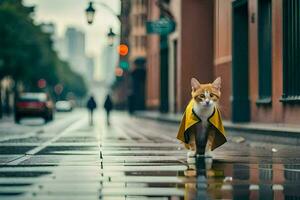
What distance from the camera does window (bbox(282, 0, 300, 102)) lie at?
2392 centimetres

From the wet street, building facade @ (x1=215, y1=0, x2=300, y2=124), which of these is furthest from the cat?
building facade @ (x1=215, y1=0, x2=300, y2=124)

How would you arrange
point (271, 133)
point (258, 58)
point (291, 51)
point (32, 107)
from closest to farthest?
point (271, 133)
point (291, 51)
point (258, 58)
point (32, 107)

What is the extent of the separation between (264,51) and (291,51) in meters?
4.14

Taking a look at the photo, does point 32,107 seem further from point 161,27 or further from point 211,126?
point 211,126

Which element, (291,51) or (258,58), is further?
(258,58)

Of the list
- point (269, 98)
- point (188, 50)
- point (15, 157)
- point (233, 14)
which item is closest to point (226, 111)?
point (233, 14)

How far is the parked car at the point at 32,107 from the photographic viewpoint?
147 ft

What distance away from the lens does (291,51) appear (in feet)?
79.8

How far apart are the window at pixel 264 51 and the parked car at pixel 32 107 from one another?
19.2m

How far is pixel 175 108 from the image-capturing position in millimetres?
49344

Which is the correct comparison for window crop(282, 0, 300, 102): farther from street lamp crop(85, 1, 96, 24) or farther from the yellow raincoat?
street lamp crop(85, 1, 96, 24)

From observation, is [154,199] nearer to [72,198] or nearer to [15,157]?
[72,198]

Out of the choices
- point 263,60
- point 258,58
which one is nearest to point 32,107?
point 258,58

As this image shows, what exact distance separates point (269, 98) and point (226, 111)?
7220mm
